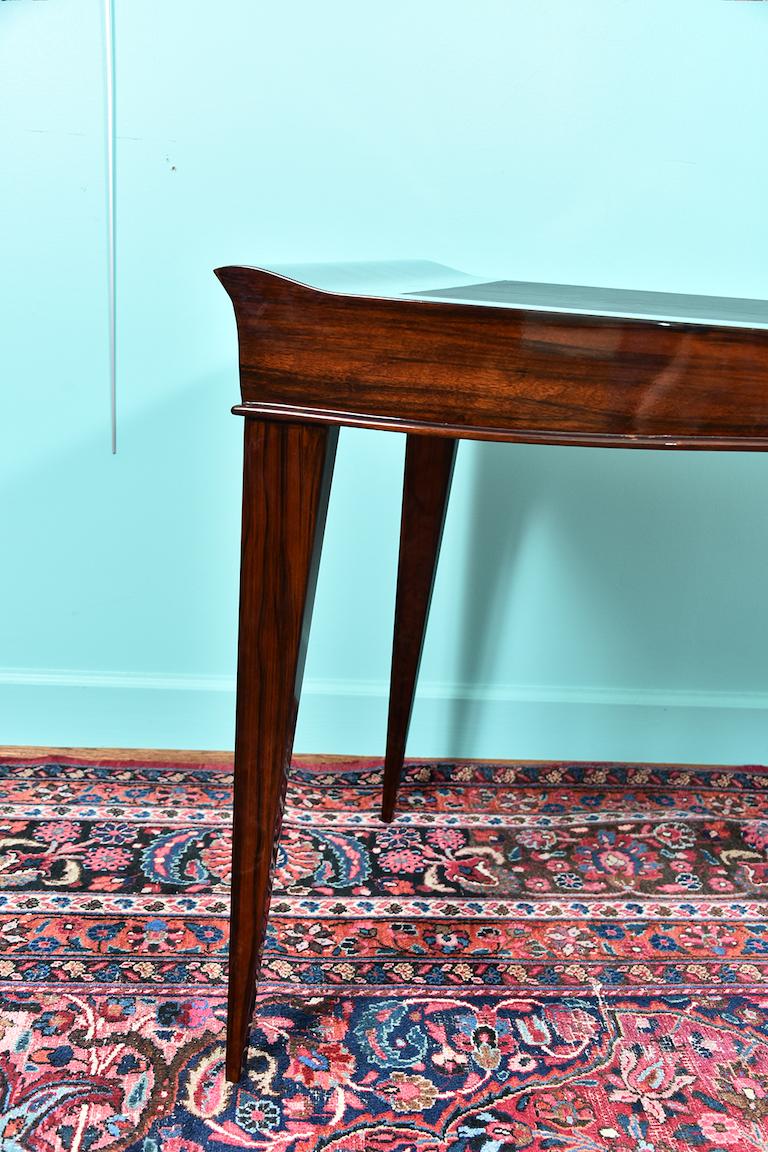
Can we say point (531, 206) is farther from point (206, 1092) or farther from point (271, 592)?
point (206, 1092)

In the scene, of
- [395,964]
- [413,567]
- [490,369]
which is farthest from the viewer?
[413,567]

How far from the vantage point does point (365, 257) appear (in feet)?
4.42

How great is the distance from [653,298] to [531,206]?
48 cm

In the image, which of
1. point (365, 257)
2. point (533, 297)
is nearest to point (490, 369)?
point (533, 297)

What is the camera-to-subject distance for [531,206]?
4.42 feet

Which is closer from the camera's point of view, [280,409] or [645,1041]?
[280,409]

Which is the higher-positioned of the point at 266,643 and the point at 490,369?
the point at 490,369

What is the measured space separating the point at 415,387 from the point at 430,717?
94cm

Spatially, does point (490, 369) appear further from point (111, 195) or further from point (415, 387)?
point (111, 195)

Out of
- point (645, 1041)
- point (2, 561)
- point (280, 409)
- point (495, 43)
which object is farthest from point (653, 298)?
point (2, 561)

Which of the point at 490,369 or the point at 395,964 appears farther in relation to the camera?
the point at 395,964

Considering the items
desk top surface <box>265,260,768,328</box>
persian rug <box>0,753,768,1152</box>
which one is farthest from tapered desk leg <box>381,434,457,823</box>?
desk top surface <box>265,260,768,328</box>

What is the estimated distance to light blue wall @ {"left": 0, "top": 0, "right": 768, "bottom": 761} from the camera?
1.29 m

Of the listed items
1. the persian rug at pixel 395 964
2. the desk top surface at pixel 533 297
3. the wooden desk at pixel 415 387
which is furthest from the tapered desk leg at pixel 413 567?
the wooden desk at pixel 415 387
